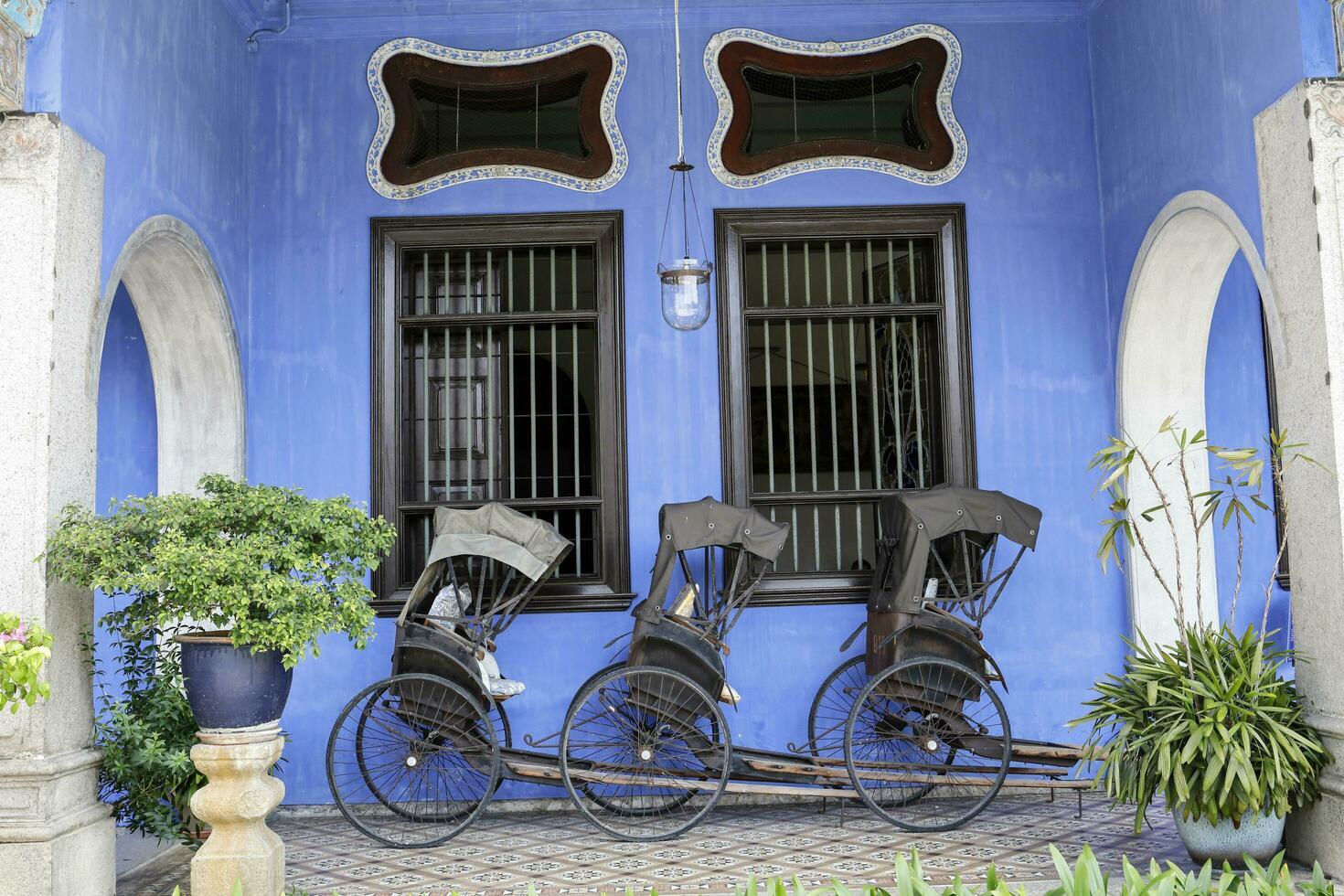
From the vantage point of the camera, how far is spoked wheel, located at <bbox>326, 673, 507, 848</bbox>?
5.86 meters

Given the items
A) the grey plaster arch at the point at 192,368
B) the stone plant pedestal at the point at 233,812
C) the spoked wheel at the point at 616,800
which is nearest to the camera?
the stone plant pedestal at the point at 233,812

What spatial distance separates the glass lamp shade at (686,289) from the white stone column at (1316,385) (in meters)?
2.57

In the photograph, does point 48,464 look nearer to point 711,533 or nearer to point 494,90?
point 711,533

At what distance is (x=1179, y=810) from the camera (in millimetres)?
4941

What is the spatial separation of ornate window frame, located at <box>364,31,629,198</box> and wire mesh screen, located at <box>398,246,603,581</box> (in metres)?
0.40

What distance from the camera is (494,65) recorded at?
740cm

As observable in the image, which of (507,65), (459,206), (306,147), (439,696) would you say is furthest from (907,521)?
(306,147)

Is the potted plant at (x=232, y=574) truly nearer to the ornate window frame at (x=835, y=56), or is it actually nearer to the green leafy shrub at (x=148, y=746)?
the green leafy shrub at (x=148, y=746)

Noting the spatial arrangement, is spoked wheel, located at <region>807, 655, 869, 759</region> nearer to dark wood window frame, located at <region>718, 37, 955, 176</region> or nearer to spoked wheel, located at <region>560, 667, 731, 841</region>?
spoked wheel, located at <region>560, 667, 731, 841</region>

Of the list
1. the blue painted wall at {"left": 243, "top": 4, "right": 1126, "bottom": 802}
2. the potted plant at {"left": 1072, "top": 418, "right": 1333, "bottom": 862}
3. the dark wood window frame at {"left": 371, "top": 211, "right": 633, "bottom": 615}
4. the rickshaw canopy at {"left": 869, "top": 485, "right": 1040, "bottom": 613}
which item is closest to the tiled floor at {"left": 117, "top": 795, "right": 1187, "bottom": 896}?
the potted plant at {"left": 1072, "top": 418, "right": 1333, "bottom": 862}

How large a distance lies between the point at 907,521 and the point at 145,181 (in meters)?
3.97

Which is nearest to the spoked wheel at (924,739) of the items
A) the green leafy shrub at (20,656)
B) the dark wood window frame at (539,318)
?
Result: the dark wood window frame at (539,318)

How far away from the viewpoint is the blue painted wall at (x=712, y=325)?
22.8ft

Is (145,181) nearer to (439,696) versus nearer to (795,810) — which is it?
(439,696)
